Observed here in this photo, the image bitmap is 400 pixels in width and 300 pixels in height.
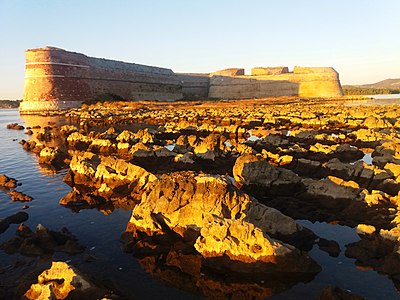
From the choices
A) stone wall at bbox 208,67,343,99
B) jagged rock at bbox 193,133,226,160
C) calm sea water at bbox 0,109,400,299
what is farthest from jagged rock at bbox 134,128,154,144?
stone wall at bbox 208,67,343,99

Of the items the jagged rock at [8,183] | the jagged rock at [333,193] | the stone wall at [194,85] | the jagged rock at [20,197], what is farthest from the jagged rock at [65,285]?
the stone wall at [194,85]

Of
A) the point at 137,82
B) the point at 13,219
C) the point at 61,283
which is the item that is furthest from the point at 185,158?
the point at 137,82

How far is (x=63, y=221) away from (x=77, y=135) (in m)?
17.6

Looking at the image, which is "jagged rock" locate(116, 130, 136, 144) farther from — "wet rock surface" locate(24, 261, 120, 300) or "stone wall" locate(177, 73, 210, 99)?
"stone wall" locate(177, 73, 210, 99)

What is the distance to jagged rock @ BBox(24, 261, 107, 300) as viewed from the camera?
6.22m

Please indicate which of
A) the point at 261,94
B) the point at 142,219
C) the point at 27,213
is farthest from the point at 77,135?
the point at 261,94

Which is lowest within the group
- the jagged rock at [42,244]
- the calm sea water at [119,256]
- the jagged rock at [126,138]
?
the calm sea water at [119,256]

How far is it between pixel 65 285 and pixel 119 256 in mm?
2475

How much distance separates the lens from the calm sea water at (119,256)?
709cm

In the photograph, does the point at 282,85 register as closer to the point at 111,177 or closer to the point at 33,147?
the point at 33,147

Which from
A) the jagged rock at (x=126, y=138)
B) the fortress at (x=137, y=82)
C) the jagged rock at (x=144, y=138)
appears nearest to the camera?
the jagged rock at (x=144, y=138)

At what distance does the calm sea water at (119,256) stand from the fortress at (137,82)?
56359 mm

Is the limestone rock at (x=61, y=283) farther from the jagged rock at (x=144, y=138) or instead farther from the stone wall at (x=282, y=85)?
the stone wall at (x=282, y=85)

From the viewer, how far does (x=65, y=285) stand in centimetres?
633
